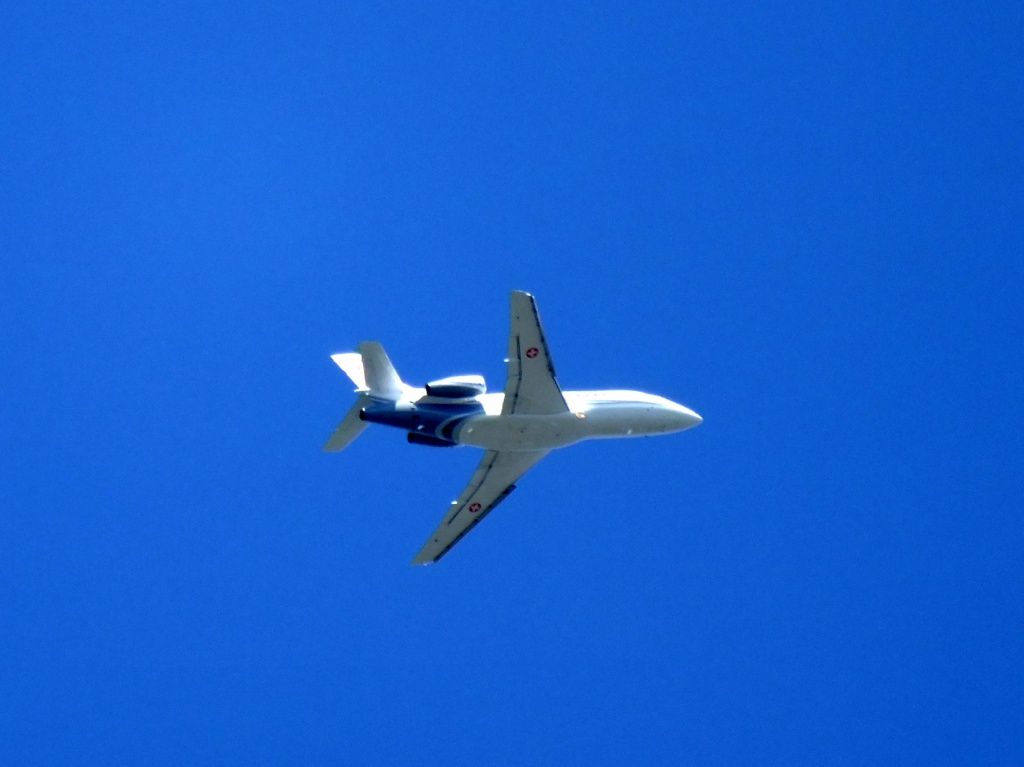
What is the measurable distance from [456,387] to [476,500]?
682 centimetres

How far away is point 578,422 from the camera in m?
51.0

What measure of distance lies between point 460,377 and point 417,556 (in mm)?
8925

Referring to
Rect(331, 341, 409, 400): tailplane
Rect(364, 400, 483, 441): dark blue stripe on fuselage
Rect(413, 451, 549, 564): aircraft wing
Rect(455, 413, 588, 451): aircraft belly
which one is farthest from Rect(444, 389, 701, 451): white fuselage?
Rect(331, 341, 409, 400): tailplane

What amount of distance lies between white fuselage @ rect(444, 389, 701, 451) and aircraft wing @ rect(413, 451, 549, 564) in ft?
5.41

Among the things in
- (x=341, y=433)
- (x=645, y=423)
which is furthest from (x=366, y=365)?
(x=645, y=423)

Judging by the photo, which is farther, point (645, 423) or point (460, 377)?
point (645, 423)

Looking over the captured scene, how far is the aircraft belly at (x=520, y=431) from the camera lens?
5019cm

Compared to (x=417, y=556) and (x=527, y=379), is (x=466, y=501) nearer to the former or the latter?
(x=417, y=556)

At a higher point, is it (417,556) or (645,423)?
(645,423)

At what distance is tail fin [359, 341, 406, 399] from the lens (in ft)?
168

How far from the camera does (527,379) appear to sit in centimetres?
4928

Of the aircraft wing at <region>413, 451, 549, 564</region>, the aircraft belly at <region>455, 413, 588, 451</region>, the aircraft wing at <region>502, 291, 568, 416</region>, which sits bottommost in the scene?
the aircraft wing at <region>413, 451, 549, 564</region>

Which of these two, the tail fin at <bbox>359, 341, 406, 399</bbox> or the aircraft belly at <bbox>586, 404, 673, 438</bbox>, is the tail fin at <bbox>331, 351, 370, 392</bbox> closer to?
the tail fin at <bbox>359, 341, 406, 399</bbox>

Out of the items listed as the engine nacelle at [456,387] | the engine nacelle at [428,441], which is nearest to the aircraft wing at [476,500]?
Answer: the engine nacelle at [428,441]
